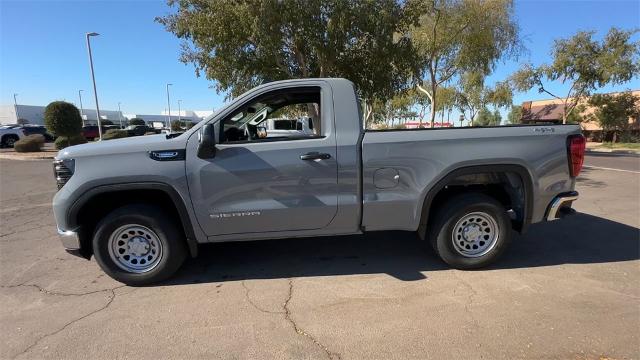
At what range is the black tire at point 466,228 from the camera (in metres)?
4.23

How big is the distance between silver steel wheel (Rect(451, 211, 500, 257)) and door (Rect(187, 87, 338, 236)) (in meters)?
1.40

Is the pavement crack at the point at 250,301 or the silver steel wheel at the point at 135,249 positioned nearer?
the pavement crack at the point at 250,301

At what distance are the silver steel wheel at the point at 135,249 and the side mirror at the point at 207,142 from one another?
0.98 metres

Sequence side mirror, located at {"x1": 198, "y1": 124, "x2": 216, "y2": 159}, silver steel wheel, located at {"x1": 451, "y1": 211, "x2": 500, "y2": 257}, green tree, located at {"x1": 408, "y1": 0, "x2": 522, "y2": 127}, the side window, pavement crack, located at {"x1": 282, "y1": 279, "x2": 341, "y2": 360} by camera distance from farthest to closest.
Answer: green tree, located at {"x1": 408, "y1": 0, "x2": 522, "y2": 127} → silver steel wheel, located at {"x1": 451, "y1": 211, "x2": 500, "y2": 257} → the side window → side mirror, located at {"x1": 198, "y1": 124, "x2": 216, "y2": 159} → pavement crack, located at {"x1": 282, "y1": 279, "x2": 341, "y2": 360}

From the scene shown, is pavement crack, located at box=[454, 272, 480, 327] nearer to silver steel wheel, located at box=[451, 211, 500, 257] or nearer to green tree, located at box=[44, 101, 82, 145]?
silver steel wheel, located at box=[451, 211, 500, 257]

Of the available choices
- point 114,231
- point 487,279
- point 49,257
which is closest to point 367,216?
point 487,279

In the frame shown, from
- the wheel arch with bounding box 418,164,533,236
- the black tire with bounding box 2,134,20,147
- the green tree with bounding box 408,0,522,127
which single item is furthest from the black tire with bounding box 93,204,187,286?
the black tire with bounding box 2,134,20,147

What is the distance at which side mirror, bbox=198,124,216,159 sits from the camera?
368 cm

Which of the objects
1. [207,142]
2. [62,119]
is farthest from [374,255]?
[62,119]

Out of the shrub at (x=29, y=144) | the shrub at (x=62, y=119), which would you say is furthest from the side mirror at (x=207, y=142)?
the shrub at (x=29, y=144)

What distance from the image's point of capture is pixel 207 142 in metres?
3.70

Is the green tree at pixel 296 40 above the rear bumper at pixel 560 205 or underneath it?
above

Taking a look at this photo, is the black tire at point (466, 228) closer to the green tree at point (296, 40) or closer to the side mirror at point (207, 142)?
the side mirror at point (207, 142)

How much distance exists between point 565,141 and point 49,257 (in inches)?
242
